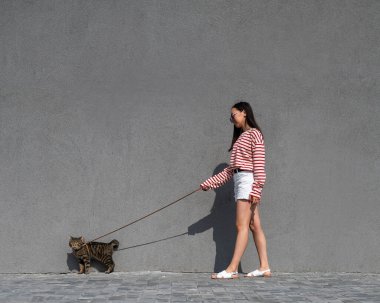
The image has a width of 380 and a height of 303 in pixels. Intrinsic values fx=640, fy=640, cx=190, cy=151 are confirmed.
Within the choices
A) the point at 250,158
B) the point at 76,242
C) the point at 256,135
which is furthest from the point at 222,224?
the point at 76,242

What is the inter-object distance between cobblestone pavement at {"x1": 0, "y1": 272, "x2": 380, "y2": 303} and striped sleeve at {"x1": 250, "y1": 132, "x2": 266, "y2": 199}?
77 cm

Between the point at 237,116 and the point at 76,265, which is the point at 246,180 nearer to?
the point at 237,116

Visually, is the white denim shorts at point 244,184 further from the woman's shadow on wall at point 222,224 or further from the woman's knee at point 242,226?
the woman's shadow on wall at point 222,224

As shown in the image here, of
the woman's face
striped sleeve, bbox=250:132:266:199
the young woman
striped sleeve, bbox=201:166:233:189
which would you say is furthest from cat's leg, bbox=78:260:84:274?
the woman's face

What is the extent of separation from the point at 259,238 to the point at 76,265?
1741mm

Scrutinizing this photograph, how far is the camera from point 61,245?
6020mm

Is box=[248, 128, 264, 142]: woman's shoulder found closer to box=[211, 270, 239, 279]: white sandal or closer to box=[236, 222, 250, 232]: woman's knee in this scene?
box=[236, 222, 250, 232]: woman's knee

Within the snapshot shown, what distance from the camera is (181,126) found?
6.07 metres

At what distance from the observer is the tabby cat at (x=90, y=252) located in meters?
5.84

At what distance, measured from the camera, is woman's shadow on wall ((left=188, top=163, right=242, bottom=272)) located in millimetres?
5988

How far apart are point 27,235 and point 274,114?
2596 millimetres

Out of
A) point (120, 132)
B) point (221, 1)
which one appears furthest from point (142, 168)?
point (221, 1)

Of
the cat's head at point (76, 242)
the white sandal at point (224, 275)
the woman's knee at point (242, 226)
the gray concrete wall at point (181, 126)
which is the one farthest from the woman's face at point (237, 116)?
the cat's head at point (76, 242)

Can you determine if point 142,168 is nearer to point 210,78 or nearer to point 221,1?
point 210,78
